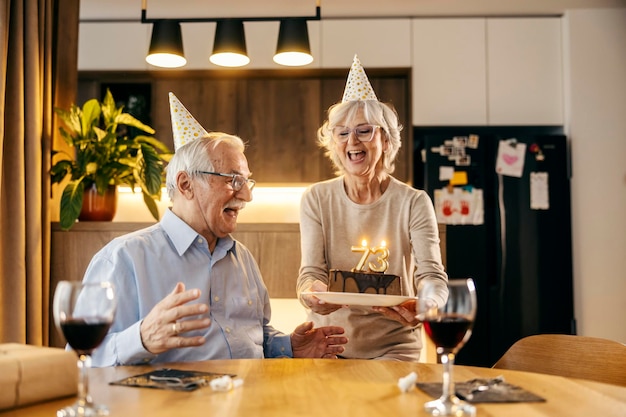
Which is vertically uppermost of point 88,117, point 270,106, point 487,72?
point 487,72

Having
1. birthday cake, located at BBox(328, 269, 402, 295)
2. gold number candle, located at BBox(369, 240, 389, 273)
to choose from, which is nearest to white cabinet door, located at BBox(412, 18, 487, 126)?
gold number candle, located at BBox(369, 240, 389, 273)

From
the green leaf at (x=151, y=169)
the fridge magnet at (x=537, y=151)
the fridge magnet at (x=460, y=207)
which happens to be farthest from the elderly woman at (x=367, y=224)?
the fridge magnet at (x=537, y=151)

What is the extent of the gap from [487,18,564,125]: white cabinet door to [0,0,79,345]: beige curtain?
113 inches

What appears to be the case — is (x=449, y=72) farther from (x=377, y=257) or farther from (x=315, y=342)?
(x=315, y=342)

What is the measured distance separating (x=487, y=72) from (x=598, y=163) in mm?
962

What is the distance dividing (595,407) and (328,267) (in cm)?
113

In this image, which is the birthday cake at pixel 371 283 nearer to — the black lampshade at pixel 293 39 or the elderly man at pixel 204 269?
the elderly man at pixel 204 269

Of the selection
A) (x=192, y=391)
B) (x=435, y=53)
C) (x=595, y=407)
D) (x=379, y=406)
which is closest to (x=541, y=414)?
(x=595, y=407)

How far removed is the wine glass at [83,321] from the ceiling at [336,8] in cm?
370

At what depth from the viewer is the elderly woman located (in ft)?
6.44

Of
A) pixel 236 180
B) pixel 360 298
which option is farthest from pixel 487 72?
pixel 360 298

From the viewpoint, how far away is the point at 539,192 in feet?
14.0

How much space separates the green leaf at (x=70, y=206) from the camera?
2.92 m

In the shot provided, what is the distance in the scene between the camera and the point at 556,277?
167 inches
